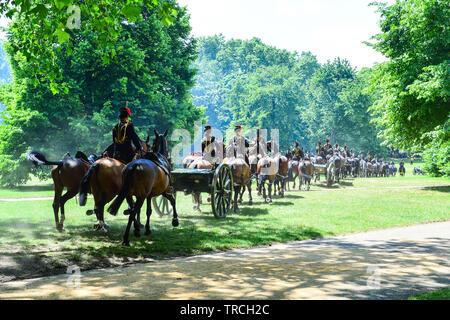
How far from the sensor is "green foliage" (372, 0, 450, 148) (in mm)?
24172

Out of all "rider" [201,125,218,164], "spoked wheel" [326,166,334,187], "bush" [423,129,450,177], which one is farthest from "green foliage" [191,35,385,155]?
"rider" [201,125,218,164]

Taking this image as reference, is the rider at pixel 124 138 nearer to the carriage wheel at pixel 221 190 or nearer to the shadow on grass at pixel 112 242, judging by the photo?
the shadow on grass at pixel 112 242

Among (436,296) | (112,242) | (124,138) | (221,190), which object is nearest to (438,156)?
(221,190)

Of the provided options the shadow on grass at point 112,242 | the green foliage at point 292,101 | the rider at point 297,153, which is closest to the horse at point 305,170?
the rider at point 297,153

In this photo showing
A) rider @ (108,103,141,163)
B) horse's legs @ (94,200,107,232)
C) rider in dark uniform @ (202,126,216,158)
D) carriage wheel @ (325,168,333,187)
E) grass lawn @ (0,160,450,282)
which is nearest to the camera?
grass lawn @ (0,160,450,282)

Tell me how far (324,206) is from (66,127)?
61.2 feet

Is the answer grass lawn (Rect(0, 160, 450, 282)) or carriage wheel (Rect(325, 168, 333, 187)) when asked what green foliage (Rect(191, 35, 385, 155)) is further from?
grass lawn (Rect(0, 160, 450, 282))

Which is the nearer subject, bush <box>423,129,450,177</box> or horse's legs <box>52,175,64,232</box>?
horse's legs <box>52,175,64,232</box>

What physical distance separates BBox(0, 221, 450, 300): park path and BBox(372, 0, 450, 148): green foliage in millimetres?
17091

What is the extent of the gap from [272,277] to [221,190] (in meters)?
7.02

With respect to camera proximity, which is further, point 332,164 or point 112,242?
point 332,164

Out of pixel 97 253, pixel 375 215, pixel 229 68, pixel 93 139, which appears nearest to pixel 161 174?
pixel 97 253

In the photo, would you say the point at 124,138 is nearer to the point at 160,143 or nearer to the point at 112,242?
the point at 160,143

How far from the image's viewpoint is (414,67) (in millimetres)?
25359
